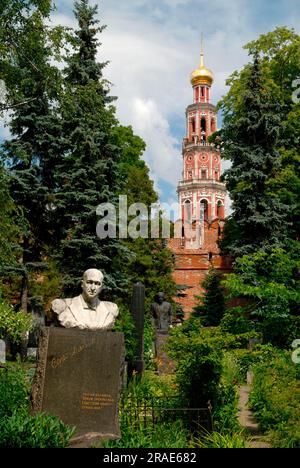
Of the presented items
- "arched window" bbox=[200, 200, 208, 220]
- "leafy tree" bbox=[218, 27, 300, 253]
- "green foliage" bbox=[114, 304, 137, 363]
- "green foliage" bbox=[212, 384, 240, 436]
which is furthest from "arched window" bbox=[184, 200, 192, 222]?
"green foliage" bbox=[212, 384, 240, 436]

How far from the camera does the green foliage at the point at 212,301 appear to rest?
100 feet

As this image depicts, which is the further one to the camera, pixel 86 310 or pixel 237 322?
pixel 237 322

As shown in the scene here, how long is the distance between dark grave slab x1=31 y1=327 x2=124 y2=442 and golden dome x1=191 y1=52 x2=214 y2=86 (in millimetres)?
72006

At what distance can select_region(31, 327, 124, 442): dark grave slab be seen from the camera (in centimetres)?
696

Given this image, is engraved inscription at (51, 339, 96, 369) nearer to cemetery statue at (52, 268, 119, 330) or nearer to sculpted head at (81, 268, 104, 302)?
cemetery statue at (52, 268, 119, 330)

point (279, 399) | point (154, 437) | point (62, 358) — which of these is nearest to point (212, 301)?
point (279, 399)

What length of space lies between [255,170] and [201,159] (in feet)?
166

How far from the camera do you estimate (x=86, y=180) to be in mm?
22188

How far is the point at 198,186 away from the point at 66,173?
5298cm

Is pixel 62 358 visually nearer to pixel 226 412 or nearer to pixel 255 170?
pixel 226 412

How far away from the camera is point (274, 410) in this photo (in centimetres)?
827

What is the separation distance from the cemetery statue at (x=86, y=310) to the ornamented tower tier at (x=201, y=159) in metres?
65.8
